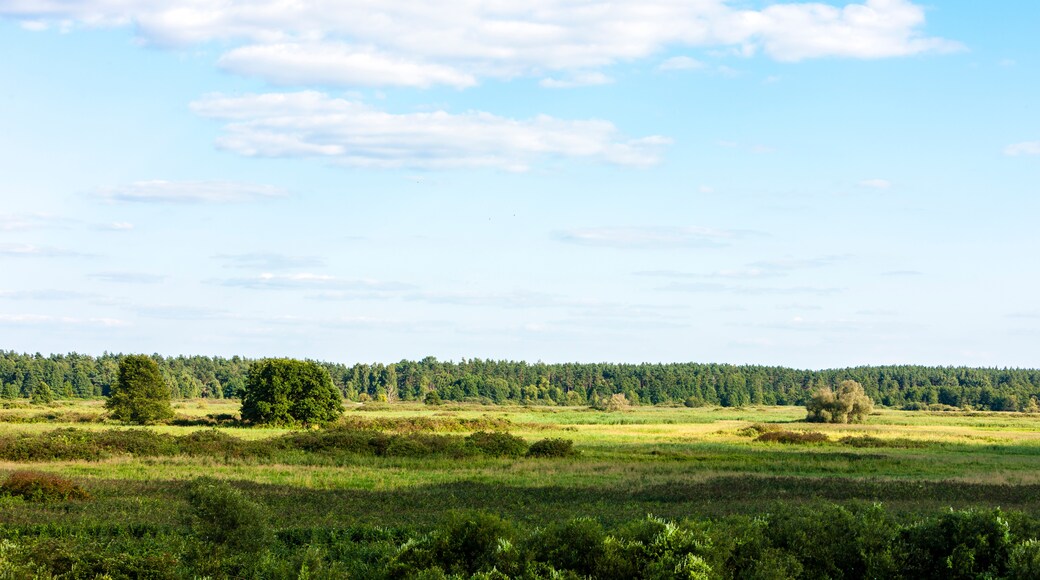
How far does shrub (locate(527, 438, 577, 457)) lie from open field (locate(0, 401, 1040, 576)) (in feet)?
4.71

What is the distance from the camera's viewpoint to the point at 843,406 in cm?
9481

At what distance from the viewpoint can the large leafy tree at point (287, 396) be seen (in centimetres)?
7238

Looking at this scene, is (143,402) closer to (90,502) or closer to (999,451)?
(90,502)

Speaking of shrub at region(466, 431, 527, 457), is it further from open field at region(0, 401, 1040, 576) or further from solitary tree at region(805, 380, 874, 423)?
solitary tree at region(805, 380, 874, 423)

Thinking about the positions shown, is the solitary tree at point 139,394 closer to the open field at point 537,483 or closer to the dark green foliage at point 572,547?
the open field at point 537,483

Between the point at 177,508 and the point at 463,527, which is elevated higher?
the point at 463,527

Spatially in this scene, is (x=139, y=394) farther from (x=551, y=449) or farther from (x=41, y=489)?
(x=41, y=489)

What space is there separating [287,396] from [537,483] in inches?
1686

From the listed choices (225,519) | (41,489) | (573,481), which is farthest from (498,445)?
(225,519)

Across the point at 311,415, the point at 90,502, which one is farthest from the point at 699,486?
the point at 311,415

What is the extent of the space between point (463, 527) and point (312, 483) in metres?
23.4

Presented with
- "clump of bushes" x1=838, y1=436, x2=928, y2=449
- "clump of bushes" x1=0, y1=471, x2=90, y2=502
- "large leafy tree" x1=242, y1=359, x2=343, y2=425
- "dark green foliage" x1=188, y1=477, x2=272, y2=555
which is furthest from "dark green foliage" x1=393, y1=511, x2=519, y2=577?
"large leafy tree" x1=242, y1=359, x2=343, y2=425

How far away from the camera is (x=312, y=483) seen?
113ft

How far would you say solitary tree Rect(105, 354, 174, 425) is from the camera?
74.2 m
